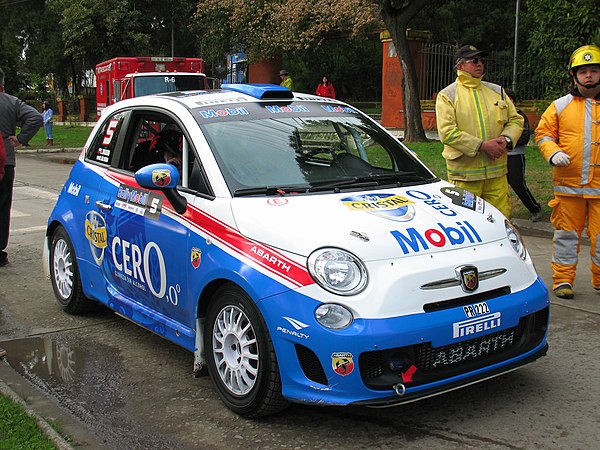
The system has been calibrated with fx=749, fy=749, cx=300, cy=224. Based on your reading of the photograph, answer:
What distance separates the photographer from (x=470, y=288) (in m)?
3.76

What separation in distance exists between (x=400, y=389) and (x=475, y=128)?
3133 millimetres

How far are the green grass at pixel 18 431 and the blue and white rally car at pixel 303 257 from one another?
0.94 meters

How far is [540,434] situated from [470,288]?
788mm

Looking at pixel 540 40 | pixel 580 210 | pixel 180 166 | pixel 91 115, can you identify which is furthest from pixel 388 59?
pixel 91 115

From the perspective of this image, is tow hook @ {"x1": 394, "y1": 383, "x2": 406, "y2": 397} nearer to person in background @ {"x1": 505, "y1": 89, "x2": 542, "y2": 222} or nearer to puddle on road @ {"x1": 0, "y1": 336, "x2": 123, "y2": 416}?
puddle on road @ {"x1": 0, "y1": 336, "x2": 123, "y2": 416}

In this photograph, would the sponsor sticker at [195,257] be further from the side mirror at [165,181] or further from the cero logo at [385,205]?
the cero logo at [385,205]

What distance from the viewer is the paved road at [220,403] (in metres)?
3.74

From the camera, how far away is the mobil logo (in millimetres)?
3809

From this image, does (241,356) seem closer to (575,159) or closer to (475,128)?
(475,128)

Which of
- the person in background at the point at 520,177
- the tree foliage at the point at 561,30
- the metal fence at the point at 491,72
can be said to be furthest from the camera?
the metal fence at the point at 491,72

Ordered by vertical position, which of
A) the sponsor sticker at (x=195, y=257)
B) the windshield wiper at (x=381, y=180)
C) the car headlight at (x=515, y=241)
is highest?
the windshield wiper at (x=381, y=180)

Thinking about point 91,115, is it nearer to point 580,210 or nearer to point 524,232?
point 524,232

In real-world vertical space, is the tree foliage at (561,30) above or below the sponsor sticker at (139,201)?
above

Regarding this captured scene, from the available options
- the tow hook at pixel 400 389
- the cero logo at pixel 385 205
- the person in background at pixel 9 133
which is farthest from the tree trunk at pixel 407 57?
the tow hook at pixel 400 389
